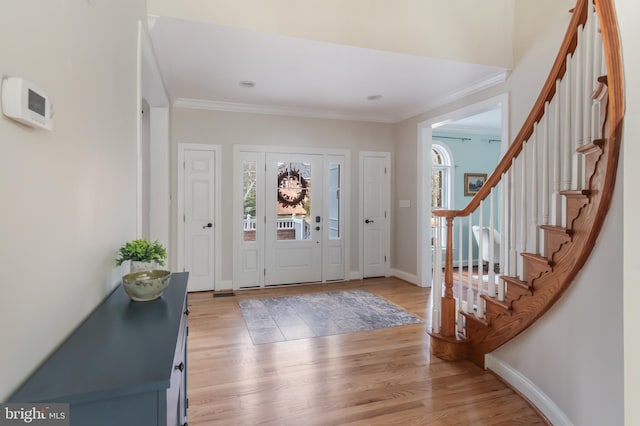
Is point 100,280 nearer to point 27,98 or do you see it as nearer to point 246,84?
point 27,98

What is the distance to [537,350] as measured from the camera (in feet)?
7.12

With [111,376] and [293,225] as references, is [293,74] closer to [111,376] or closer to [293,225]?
[293,225]

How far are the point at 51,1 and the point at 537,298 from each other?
2.63m

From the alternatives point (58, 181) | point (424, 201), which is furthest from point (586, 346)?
point (424, 201)

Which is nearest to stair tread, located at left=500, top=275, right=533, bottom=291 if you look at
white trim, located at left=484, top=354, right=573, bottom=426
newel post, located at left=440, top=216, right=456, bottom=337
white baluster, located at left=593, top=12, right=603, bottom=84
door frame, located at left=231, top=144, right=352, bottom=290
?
newel post, located at left=440, top=216, right=456, bottom=337

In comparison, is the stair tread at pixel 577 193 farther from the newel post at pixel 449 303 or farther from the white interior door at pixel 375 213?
the white interior door at pixel 375 213

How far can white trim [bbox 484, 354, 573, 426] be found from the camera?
194 centimetres

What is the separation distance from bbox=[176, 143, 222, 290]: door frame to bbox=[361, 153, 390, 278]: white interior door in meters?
2.23

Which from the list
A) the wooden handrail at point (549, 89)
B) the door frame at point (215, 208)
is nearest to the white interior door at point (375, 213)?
the door frame at point (215, 208)

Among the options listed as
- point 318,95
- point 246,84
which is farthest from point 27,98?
point 318,95

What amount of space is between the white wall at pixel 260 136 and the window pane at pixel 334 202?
0.23 meters

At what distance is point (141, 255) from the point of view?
1623 mm

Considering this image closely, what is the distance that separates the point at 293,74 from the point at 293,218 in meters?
2.20

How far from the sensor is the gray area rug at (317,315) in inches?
133
